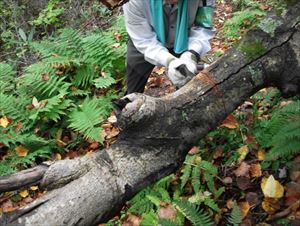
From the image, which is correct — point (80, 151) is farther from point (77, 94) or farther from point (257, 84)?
point (257, 84)

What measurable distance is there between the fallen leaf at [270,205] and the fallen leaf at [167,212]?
2.03 ft

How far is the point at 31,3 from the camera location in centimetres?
900

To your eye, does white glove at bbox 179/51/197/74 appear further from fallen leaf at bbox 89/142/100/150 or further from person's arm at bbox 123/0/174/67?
fallen leaf at bbox 89/142/100/150

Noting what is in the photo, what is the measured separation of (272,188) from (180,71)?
3.54 ft

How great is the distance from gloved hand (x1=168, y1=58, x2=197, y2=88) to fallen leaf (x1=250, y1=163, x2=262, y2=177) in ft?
2.69

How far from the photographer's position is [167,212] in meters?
2.76

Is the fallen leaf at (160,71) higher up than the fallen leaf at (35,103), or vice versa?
the fallen leaf at (35,103)

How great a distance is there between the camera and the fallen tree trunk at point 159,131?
193 cm

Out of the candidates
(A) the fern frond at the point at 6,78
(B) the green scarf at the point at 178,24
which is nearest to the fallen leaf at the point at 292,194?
(B) the green scarf at the point at 178,24

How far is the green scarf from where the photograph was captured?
A: 9.69 feet

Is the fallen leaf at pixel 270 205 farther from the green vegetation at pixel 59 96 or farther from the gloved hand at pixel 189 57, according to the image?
the green vegetation at pixel 59 96

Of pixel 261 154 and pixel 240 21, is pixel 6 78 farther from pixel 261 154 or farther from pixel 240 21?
pixel 261 154

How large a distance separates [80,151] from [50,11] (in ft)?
15.9

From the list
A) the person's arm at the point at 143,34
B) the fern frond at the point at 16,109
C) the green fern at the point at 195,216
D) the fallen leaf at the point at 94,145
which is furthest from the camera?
the fern frond at the point at 16,109
